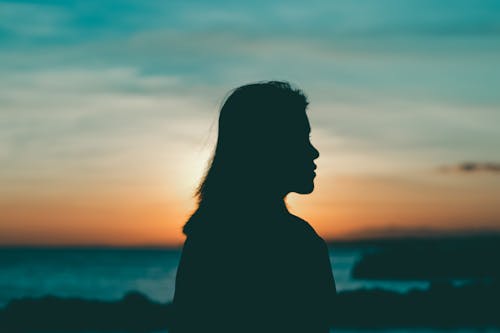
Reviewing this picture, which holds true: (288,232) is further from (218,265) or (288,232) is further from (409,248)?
(409,248)

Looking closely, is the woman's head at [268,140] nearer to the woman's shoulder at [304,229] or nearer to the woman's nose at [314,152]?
the woman's nose at [314,152]

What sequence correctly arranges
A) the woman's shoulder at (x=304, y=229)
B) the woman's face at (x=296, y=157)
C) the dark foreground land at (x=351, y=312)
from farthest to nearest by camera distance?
the dark foreground land at (x=351, y=312) < the woman's face at (x=296, y=157) < the woman's shoulder at (x=304, y=229)

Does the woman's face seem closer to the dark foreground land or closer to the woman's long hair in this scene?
the woman's long hair

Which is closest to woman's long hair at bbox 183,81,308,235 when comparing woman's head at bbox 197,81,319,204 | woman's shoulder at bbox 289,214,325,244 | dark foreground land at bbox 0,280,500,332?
woman's head at bbox 197,81,319,204

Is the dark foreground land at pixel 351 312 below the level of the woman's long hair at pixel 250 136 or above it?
above

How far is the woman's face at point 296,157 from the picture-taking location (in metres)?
2.09

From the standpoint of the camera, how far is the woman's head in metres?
2.11

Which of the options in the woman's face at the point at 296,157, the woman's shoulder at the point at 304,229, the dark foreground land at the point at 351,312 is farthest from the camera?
the dark foreground land at the point at 351,312

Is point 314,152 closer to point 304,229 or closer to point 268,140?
point 268,140

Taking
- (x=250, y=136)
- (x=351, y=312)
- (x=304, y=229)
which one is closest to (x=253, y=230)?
(x=304, y=229)

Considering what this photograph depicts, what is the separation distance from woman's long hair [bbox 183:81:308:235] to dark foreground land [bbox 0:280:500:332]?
76.0ft

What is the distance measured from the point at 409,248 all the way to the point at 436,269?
28.1 ft

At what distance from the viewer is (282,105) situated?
6.93ft

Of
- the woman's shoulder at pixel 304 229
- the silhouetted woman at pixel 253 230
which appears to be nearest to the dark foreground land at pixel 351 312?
the silhouetted woman at pixel 253 230
